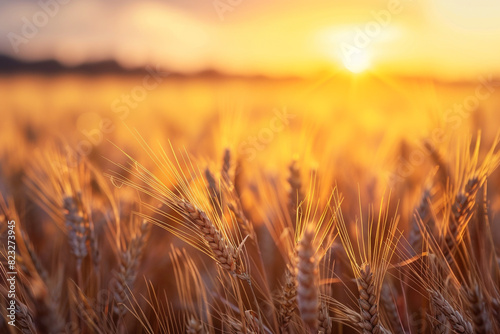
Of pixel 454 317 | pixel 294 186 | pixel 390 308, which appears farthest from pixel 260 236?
pixel 454 317

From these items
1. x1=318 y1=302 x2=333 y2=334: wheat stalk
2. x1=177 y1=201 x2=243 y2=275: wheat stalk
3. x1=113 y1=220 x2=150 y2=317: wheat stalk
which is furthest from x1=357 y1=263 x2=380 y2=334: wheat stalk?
x1=113 y1=220 x2=150 y2=317: wheat stalk

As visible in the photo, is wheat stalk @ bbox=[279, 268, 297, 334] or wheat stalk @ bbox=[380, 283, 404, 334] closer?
wheat stalk @ bbox=[279, 268, 297, 334]

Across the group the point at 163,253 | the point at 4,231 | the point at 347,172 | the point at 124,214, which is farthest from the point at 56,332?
the point at 347,172

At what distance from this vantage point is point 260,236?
1802 millimetres

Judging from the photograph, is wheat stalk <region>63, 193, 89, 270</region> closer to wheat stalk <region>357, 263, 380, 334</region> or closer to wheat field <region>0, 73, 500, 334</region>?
wheat field <region>0, 73, 500, 334</region>

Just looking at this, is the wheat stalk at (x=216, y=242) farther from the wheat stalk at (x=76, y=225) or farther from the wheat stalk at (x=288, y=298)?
the wheat stalk at (x=76, y=225)

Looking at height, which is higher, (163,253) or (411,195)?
(411,195)

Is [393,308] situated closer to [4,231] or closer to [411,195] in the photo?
[411,195]

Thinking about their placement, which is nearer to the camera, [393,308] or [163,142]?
[393,308]

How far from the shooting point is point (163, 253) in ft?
6.06

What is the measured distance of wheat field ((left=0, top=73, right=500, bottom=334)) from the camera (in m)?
1.01

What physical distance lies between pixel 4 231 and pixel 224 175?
0.81 meters

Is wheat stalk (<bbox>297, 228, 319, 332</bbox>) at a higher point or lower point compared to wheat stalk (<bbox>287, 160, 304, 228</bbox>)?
lower

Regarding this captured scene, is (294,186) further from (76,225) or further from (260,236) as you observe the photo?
(76,225)
